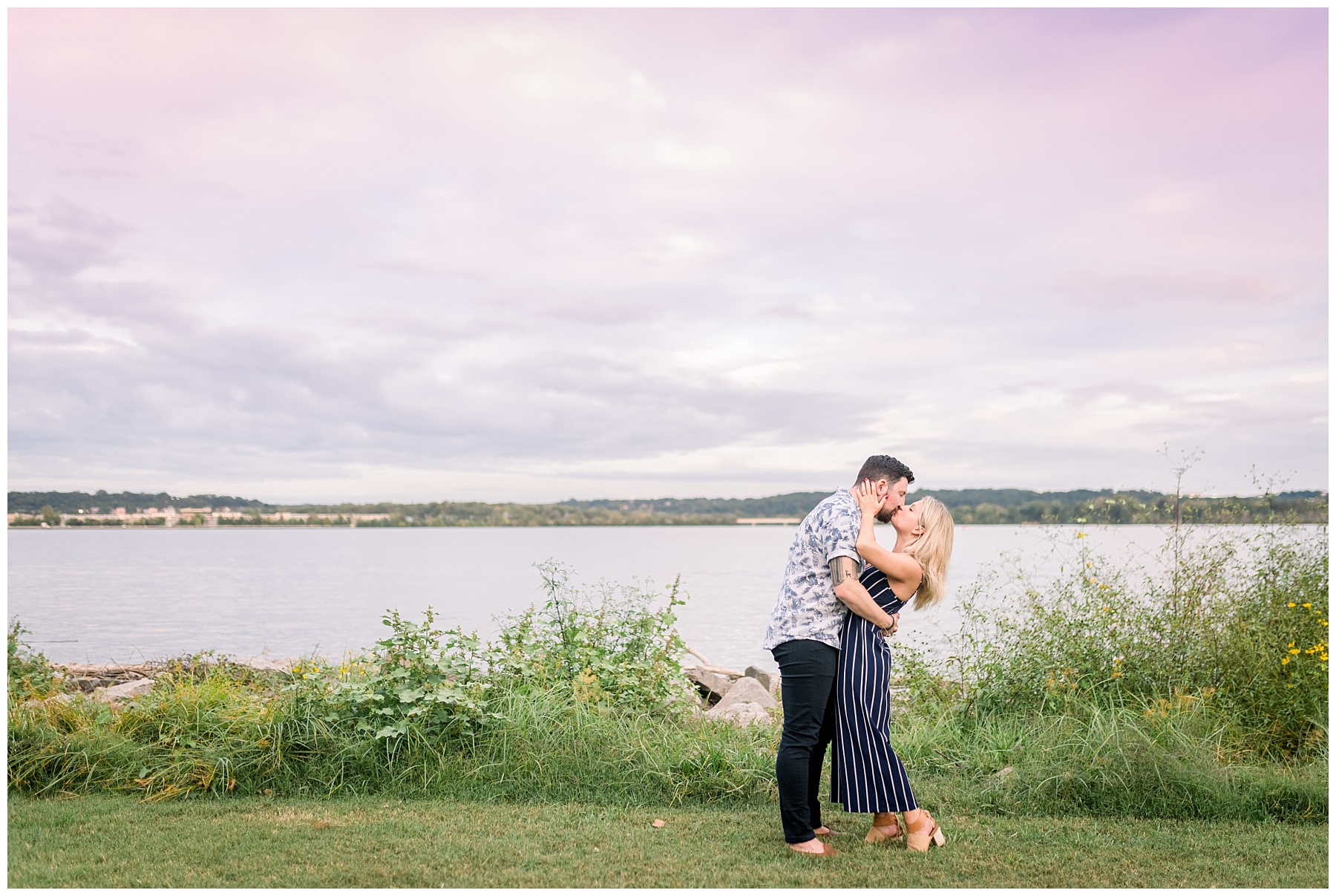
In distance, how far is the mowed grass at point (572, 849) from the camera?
4.01 meters

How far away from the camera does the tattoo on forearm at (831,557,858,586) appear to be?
427 cm

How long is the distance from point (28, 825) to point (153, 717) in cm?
105

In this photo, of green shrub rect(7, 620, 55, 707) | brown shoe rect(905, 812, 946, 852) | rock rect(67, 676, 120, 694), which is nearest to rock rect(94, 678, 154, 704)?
green shrub rect(7, 620, 55, 707)

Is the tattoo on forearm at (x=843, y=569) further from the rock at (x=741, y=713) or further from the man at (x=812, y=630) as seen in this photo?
the rock at (x=741, y=713)

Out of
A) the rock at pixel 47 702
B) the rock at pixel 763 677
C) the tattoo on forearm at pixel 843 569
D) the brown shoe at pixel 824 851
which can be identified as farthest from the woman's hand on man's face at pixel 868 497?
the rock at pixel 763 677

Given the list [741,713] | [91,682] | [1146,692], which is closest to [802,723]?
[741,713]

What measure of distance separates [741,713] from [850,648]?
2.99 meters

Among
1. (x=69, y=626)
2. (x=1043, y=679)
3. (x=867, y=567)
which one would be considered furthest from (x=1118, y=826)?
Answer: (x=69, y=626)

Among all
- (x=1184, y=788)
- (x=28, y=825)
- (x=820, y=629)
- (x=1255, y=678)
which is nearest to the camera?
(x=820, y=629)

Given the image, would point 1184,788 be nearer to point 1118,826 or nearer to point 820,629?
point 1118,826

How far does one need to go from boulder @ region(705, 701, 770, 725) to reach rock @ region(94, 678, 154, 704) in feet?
14.6

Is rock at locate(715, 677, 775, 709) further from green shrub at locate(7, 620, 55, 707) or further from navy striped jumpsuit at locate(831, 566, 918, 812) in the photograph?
green shrub at locate(7, 620, 55, 707)

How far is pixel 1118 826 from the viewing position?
4680mm

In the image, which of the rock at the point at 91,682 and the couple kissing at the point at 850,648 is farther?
the rock at the point at 91,682
